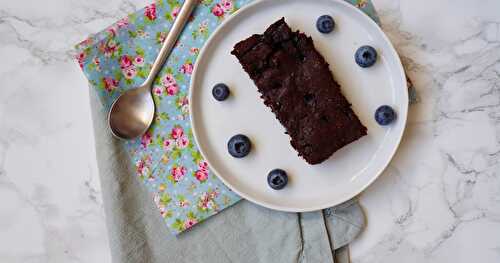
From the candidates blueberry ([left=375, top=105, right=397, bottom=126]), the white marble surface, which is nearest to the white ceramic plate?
blueberry ([left=375, top=105, right=397, bottom=126])

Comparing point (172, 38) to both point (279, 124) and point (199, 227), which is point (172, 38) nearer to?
point (279, 124)

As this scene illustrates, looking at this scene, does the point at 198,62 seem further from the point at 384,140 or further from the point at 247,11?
the point at 384,140

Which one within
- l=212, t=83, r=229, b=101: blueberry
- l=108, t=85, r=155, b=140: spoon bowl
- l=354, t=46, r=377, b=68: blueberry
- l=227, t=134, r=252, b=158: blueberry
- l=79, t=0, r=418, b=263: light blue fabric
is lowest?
l=79, t=0, r=418, b=263: light blue fabric

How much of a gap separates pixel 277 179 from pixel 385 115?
64 cm

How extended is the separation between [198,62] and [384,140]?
42.0 inches

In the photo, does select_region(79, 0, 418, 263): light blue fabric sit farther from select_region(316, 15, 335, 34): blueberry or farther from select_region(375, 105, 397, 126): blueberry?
select_region(316, 15, 335, 34): blueberry

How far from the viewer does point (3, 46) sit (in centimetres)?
299

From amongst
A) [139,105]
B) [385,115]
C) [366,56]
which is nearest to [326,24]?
[366,56]

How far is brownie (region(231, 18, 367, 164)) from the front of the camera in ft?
8.61

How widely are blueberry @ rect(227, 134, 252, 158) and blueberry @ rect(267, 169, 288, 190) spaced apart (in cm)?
18

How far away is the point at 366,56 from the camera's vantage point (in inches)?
104

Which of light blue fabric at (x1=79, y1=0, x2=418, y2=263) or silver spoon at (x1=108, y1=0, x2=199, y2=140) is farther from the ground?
silver spoon at (x1=108, y1=0, x2=199, y2=140)

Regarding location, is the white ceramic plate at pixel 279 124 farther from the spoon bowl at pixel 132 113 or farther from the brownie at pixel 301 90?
the spoon bowl at pixel 132 113

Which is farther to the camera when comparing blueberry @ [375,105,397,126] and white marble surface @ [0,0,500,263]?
white marble surface @ [0,0,500,263]
